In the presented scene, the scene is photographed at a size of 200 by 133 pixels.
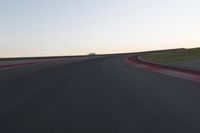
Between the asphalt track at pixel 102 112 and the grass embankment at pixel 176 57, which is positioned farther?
the grass embankment at pixel 176 57

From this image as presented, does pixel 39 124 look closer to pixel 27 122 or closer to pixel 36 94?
pixel 27 122

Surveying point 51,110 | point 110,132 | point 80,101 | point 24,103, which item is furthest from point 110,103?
point 110,132

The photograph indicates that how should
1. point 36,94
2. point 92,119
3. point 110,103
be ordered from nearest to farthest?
point 92,119 → point 110,103 → point 36,94

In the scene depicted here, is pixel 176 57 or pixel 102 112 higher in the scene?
pixel 102 112

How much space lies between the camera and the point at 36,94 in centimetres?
972

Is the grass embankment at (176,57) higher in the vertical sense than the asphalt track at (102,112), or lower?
lower

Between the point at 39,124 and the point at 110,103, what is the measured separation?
230cm

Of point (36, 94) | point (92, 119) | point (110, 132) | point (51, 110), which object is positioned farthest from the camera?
point (36, 94)

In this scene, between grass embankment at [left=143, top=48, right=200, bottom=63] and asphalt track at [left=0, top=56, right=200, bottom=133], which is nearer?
asphalt track at [left=0, top=56, right=200, bottom=133]

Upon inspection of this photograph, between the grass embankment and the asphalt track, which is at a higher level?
the asphalt track

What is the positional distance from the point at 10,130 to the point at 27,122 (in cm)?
60

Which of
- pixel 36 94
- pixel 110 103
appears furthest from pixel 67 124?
pixel 36 94

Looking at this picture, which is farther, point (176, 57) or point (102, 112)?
point (176, 57)

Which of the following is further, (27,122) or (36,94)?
(36,94)
